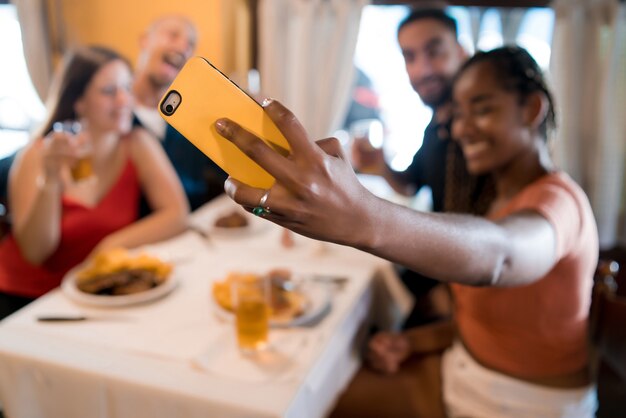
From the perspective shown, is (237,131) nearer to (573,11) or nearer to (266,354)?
(266,354)

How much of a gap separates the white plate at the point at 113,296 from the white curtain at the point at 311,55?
108cm

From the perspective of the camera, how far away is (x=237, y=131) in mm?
354

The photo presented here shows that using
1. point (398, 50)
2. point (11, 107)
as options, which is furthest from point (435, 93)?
point (11, 107)

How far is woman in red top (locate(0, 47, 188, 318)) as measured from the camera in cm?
103

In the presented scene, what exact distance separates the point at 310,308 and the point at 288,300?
0.12 ft

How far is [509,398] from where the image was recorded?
2.68 ft

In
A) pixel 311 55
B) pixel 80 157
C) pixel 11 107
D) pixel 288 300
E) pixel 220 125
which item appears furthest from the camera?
pixel 311 55

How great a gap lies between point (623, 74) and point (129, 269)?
1.41 m

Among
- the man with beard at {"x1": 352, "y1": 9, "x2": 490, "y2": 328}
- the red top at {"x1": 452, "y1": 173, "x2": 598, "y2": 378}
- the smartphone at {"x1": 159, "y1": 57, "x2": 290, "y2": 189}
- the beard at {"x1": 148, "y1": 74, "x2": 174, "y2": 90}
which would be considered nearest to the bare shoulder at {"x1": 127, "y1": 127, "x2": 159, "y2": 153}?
the beard at {"x1": 148, "y1": 74, "x2": 174, "y2": 90}

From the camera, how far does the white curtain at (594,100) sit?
1536 mm

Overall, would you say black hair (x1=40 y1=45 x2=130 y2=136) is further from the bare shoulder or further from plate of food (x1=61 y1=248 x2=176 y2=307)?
plate of food (x1=61 y1=248 x2=176 y2=307)

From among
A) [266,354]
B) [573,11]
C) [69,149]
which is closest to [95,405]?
[266,354]

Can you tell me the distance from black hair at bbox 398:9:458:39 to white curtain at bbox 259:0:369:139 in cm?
42

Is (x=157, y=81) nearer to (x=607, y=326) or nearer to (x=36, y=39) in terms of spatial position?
(x=36, y=39)
